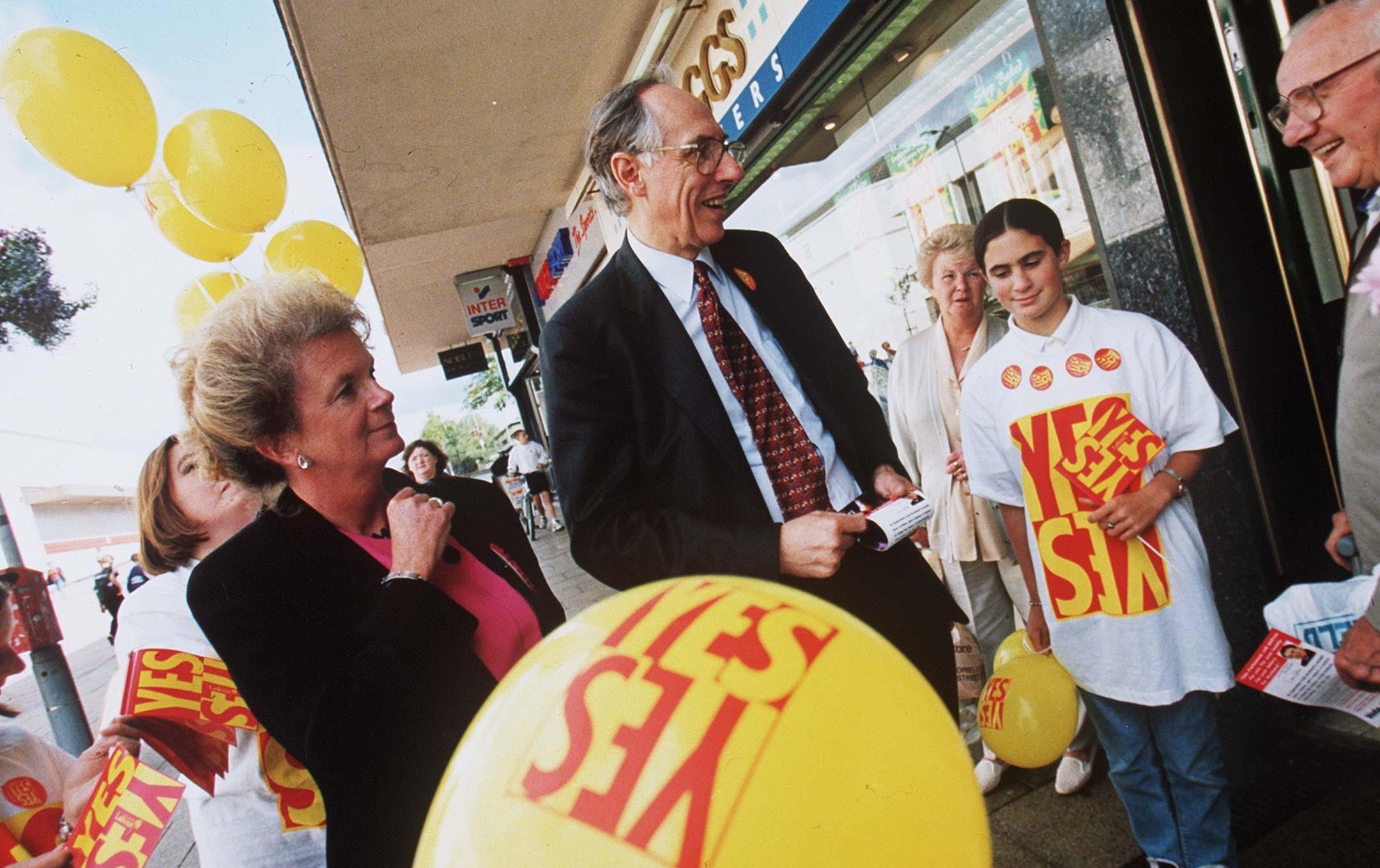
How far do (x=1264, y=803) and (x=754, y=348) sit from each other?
2128 millimetres

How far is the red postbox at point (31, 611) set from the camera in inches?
117

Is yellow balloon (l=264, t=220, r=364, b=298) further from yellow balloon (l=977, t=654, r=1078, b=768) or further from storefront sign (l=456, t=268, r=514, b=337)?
storefront sign (l=456, t=268, r=514, b=337)

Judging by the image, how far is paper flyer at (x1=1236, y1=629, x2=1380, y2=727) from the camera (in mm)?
1430

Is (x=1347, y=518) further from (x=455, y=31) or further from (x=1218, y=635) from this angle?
(x=455, y=31)

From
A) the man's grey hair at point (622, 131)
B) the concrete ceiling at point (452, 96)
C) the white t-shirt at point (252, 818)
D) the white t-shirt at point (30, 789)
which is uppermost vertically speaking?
the concrete ceiling at point (452, 96)

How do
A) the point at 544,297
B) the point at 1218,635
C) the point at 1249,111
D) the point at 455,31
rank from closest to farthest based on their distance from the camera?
the point at 1218,635 < the point at 1249,111 < the point at 455,31 < the point at 544,297

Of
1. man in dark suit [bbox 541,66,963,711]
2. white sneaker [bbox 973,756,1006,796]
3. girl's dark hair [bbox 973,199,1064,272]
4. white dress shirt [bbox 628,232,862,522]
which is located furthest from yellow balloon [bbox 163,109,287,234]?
white sneaker [bbox 973,756,1006,796]

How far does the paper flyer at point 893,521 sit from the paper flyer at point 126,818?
63.0 inches

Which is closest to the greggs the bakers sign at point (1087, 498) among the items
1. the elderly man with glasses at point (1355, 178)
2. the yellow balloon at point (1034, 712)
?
the yellow balloon at point (1034, 712)

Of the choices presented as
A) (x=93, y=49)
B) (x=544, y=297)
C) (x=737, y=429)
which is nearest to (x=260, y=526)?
(x=737, y=429)

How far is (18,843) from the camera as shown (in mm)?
1692

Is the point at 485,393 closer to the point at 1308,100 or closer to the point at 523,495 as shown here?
the point at 523,495

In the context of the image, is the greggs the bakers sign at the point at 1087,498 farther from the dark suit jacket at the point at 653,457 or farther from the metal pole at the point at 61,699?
the metal pole at the point at 61,699

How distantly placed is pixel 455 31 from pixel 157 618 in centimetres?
368
